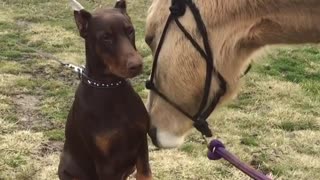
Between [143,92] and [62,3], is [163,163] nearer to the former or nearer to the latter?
[143,92]

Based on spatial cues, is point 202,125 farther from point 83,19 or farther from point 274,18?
point 83,19

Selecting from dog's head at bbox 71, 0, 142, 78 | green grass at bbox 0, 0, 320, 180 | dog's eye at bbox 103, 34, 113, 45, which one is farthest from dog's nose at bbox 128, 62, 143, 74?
green grass at bbox 0, 0, 320, 180

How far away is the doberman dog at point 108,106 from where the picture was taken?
9.66ft

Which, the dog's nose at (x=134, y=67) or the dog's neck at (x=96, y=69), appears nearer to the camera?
the dog's nose at (x=134, y=67)

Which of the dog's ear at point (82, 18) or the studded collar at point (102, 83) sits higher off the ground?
the dog's ear at point (82, 18)

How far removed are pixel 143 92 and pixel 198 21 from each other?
3785 millimetres

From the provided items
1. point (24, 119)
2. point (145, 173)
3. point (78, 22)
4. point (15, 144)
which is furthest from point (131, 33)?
point (24, 119)

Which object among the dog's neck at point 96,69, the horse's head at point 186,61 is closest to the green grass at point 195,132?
the horse's head at point 186,61

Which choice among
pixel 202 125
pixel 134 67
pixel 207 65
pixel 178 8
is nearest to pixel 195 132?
pixel 202 125

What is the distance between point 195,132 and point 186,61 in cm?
267

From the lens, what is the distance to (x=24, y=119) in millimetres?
6043

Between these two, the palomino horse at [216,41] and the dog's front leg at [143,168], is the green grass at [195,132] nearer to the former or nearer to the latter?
the palomino horse at [216,41]

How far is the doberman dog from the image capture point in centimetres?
295

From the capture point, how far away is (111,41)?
2.93m
